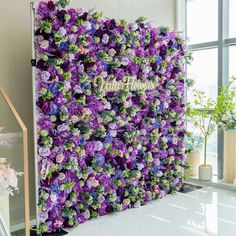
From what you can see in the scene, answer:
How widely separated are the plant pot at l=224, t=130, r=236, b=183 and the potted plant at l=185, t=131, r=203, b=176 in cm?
64

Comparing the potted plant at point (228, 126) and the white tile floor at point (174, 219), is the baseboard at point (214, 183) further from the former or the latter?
the white tile floor at point (174, 219)

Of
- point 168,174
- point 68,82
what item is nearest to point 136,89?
point 68,82

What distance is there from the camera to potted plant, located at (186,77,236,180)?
213 inches

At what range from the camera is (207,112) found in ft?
19.5

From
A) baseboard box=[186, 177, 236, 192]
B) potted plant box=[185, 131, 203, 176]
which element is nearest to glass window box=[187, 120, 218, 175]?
potted plant box=[185, 131, 203, 176]

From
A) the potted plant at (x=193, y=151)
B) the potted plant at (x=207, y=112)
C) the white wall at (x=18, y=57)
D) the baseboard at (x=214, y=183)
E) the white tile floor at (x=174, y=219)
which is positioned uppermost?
the white wall at (x=18, y=57)

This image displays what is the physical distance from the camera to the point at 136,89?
4688mm

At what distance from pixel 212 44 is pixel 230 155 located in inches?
76.4

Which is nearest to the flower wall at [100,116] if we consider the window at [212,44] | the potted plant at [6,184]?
the potted plant at [6,184]

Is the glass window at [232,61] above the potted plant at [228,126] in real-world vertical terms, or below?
above

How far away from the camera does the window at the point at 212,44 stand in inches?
228

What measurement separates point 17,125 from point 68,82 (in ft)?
2.82

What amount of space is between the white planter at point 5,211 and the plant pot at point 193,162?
146 inches

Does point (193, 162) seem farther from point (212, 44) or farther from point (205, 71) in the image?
point (212, 44)
